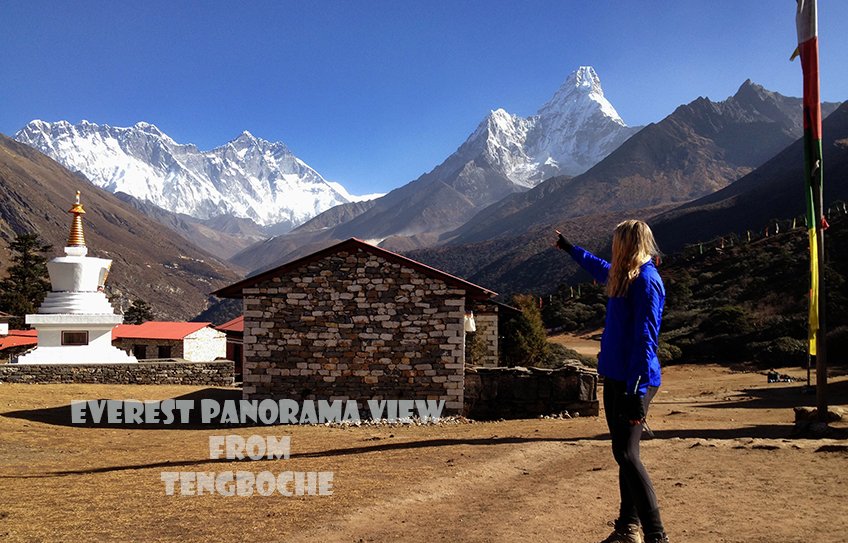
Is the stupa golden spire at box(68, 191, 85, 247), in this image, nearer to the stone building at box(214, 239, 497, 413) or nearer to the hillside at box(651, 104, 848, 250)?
the stone building at box(214, 239, 497, 413)

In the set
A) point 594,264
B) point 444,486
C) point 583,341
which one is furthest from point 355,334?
point 583,341

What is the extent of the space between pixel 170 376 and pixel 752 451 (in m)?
20.1

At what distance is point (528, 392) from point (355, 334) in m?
4.16

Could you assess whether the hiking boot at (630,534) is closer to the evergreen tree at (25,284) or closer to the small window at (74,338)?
the small window at (74,338)

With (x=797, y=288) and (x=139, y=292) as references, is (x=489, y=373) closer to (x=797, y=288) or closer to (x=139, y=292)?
(x=797, y=288)

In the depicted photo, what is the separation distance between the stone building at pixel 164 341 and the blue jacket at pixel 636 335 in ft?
98.3

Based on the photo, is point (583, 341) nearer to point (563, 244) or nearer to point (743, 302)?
point (743, 302)

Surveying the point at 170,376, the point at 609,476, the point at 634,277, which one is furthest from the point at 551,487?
the point at 170,376

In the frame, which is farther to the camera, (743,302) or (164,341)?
(743,302)

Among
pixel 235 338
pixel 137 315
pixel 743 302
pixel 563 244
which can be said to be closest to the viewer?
pixel 563 244

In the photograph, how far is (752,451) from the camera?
333 inches

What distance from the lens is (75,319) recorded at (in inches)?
974

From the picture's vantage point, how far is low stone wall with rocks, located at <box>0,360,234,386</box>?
21797 millimetres

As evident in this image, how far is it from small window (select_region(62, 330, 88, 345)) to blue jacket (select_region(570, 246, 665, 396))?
25.6 meters
